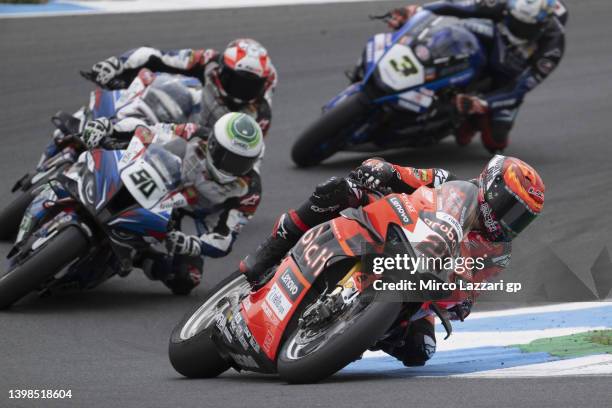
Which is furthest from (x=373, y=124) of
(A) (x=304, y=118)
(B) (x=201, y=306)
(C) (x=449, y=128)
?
(B) (x=201, y=306)

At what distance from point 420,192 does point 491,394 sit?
1109mm

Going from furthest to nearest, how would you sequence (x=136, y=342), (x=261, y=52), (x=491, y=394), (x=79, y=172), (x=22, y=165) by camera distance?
(x=22, y=165) < (x=261, y=52) < (x=79, y=172) < (x=136, y=342) < (x=491, y=394)

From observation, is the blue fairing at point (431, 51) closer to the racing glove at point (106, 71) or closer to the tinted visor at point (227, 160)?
the racing glove at point (106, 71)

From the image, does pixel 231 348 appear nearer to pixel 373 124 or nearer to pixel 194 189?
pixel 194 189

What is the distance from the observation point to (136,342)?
7832mm

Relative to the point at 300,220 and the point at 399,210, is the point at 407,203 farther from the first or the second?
the point at 300,220

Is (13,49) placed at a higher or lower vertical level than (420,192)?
lower

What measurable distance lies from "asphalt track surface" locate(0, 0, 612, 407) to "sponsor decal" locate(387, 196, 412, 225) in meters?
0.58

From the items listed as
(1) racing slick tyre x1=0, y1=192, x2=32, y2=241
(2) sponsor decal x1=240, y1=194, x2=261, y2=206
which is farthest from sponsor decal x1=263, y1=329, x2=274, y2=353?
(1) racing slick tyre x1=0, y1=192, x2=32, y2=241

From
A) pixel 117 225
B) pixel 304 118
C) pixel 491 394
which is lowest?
pixel 304 118

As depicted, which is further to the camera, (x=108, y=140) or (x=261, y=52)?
(x=261, y=52)

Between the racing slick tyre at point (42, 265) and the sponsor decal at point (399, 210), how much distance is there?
105 inches

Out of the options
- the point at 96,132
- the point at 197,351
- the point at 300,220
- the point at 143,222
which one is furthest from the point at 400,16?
the point at 197,351

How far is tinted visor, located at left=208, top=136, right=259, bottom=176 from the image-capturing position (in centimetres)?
840
